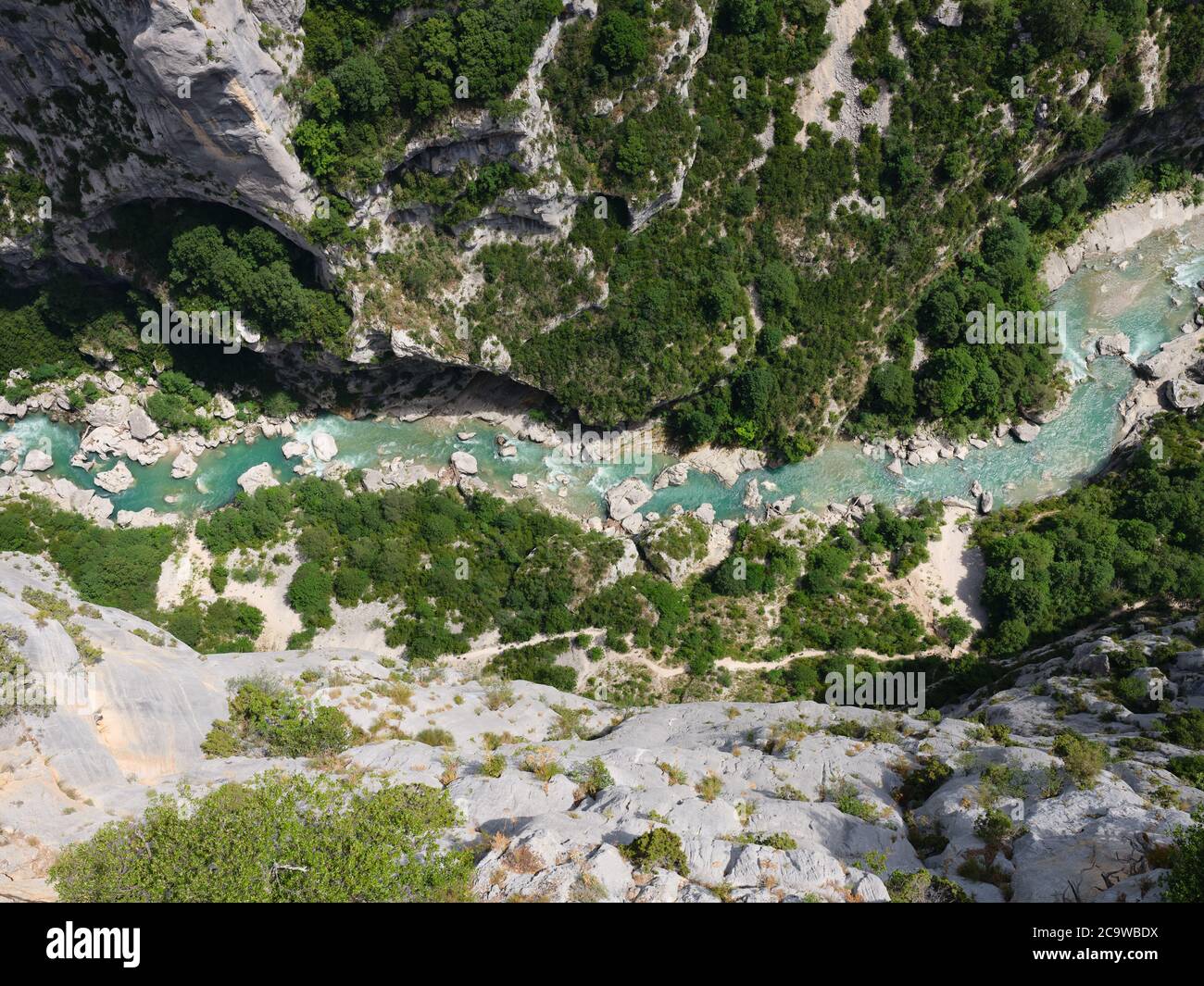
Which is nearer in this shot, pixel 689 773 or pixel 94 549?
pixel 689 773

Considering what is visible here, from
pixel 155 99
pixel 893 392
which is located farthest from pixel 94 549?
pixel 893 392

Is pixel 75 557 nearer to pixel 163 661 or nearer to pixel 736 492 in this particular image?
pixel 163 661

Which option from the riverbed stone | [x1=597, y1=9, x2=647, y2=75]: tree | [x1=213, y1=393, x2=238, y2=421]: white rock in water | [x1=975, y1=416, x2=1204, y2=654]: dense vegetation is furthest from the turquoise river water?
[x1=597, y1=9, x2=647, y2=75]: tree

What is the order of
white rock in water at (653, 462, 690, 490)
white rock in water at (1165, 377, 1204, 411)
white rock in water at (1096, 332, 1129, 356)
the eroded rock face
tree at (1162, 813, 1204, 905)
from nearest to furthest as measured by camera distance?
tree at (1162, 813, 1204, 905) → the eroded rock face → white rock in water at (1165, 377, 1204, 411) → white rock in water at (653, 462, 690, 490) → white rock in water at (1096, 332, 1129, 356)

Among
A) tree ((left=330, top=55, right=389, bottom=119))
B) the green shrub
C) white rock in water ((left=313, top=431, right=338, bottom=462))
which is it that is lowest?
the green shrub

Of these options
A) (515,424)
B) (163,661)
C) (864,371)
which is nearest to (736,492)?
(864,371)

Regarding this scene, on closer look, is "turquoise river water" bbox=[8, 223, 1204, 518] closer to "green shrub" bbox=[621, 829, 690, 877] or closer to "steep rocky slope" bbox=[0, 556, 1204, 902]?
"steep rocky slope" bbox=[0, 556, 1204, 902]

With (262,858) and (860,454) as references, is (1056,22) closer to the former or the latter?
(860,454)

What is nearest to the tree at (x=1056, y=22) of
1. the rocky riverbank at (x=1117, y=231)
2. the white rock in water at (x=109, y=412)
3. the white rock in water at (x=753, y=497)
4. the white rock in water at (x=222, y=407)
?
the rocky riverbank at (x=1117, y=231)
